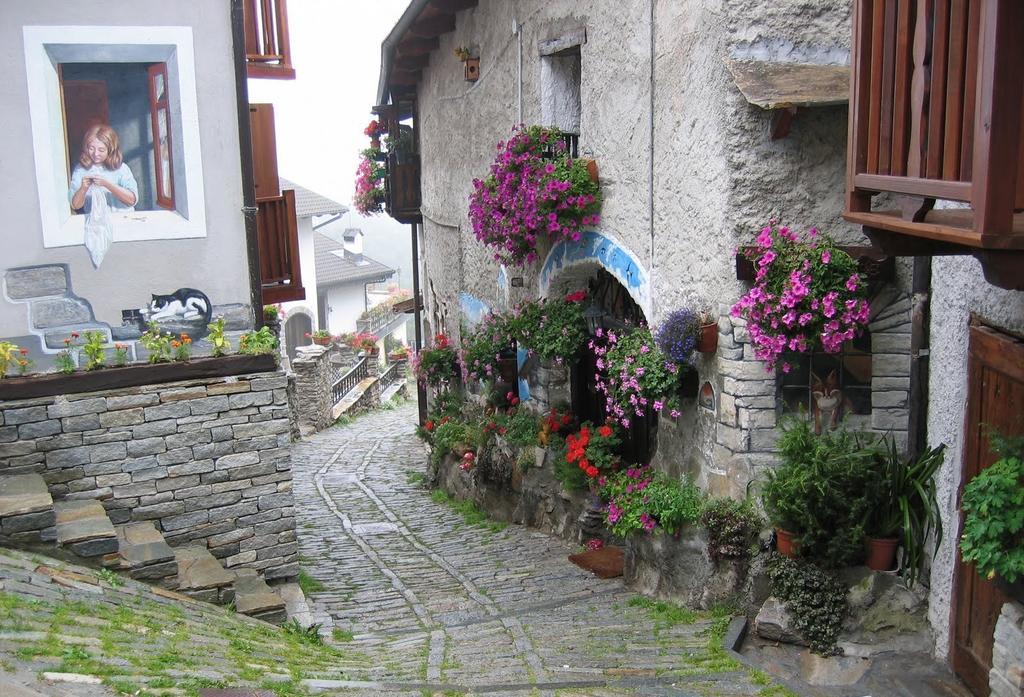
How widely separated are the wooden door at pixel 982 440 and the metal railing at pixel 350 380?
1871 centimetres

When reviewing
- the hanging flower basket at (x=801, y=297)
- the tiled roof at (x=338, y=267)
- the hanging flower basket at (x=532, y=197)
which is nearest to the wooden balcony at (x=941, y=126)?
the hanging flower basket at (x=801, y=297)

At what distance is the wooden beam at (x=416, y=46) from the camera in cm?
1344

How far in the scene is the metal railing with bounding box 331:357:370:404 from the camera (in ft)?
75.4

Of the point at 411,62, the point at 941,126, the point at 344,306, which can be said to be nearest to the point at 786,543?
the point at 941,126

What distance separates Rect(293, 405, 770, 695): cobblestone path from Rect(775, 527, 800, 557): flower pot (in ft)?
2.10

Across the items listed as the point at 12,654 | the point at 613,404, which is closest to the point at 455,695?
the point at 12,654

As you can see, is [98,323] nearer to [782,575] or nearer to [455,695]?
[455,695]

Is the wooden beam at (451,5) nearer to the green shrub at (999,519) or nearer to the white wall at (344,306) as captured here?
the green shrub at (999,519)

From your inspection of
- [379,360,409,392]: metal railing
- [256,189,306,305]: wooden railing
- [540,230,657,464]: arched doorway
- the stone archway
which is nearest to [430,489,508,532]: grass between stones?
[540,230,657,464]: arched doorway

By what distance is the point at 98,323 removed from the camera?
7.29m

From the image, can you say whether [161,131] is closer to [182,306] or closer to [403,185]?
[182,306]

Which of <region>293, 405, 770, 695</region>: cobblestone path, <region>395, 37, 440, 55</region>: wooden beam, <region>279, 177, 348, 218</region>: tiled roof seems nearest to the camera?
<region>293, 405, 770, 695</region>: cobblestone path

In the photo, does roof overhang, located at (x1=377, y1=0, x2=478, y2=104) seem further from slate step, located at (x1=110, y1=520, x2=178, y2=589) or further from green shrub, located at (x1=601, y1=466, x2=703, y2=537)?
slate step, located at (x1=110, y1=520, x2=178, y2=589)

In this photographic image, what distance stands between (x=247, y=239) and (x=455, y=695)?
4323mm
